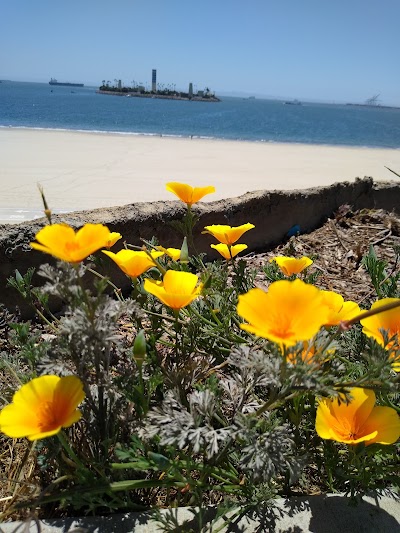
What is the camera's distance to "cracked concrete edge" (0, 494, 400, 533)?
1000 millimetres

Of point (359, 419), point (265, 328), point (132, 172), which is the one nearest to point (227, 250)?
point (359, 419)

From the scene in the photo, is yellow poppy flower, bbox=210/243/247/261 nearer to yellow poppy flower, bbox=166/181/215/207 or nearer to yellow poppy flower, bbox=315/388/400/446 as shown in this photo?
yellow poppy flower, bbox=166/181/215/207

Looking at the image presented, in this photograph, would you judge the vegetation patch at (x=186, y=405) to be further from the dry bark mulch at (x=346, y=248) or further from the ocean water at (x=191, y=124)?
the ocean water at (x=191, y=124)

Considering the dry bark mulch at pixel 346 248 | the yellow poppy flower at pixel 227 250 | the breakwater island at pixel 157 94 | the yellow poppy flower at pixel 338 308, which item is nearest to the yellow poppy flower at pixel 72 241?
the yellow poppy flower at pixel 338 308

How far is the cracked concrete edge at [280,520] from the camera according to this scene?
100cm

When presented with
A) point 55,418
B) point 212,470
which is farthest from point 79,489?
point 212,470

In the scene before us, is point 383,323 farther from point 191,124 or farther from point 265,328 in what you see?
point 191,124

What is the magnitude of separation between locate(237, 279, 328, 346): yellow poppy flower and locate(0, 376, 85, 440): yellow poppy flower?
0.38 metres

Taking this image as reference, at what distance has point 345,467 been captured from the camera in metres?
1.11

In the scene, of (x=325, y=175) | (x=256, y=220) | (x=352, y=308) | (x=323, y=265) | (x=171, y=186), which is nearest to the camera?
(x=352, y=308)

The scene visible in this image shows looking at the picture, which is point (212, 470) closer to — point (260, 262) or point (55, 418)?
point (55, 418)

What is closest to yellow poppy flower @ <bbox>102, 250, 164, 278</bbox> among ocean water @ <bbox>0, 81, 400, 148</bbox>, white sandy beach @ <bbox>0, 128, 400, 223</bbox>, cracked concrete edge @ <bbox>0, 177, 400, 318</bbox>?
cracked concrete edge @ <bbox>0, 177, 400, 318</bbox>

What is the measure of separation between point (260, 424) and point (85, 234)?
52 centimetres

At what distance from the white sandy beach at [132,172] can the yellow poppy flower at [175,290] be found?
4.01 meters
